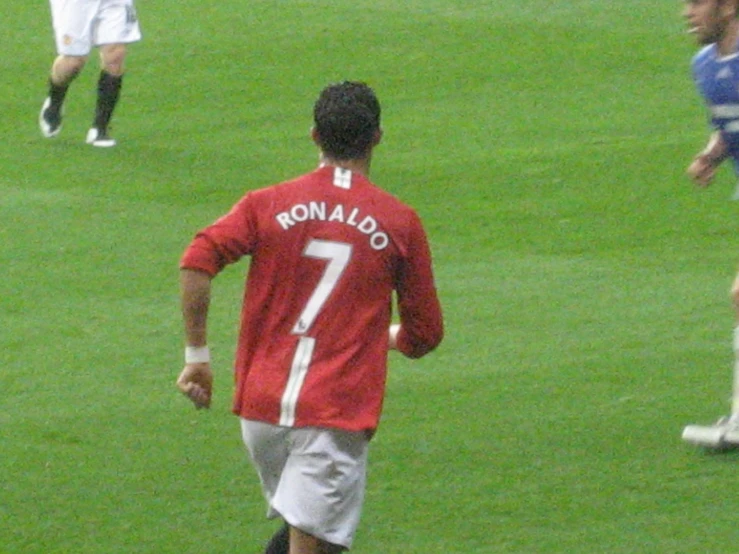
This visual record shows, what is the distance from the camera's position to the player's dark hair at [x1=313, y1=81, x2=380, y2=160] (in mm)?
5090

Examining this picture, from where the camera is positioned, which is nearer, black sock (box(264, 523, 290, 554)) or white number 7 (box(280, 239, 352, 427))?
white number 7 (box(280, 239, 352, 427))

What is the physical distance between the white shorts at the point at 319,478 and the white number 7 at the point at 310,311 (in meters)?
0.08

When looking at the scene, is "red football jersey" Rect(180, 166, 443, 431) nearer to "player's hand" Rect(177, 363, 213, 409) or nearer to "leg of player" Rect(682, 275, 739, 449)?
"player's hand" Rect(177, 363, 213, 409)

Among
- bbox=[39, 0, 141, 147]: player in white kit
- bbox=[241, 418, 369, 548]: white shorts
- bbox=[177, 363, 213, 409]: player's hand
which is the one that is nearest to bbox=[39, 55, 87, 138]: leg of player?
bbox=[39, 0, 141, 147]: player in white kit

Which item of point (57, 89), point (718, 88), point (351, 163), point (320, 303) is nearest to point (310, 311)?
point (320, 303)

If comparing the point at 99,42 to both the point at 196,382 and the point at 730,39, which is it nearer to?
the point at 730,39

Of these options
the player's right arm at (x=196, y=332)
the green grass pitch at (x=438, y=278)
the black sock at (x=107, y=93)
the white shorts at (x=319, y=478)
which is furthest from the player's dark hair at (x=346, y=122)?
the black sock at (x=107, y=93)

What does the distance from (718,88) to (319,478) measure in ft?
9.69

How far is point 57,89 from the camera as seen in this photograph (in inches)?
550

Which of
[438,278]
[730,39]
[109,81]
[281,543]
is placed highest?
[730,39]

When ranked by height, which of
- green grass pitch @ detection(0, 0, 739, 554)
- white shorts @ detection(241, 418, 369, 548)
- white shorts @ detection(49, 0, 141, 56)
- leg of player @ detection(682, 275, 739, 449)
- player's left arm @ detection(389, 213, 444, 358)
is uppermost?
player's left arm @ detection(389, 213, 444, 358)

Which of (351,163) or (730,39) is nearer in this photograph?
(351,163)

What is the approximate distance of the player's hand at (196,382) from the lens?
5207mm

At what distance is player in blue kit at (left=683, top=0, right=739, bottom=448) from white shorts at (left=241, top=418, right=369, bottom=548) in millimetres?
2474
